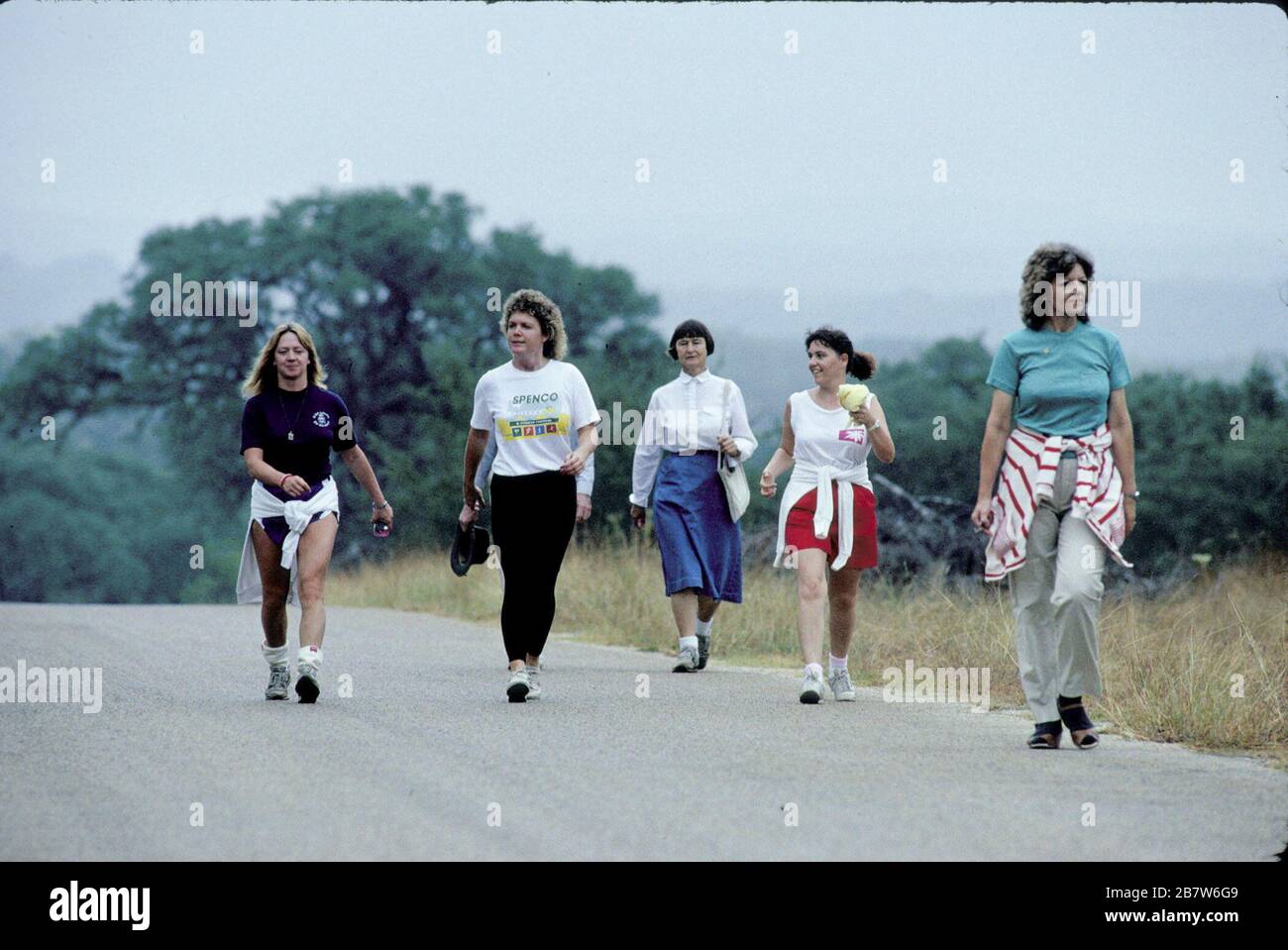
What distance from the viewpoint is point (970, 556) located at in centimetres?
2048

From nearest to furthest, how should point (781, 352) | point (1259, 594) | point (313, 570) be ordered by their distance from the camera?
point (313, 570), point (1259, 594), point (781, 352)

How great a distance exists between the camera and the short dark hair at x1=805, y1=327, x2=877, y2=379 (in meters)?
→ 11.0

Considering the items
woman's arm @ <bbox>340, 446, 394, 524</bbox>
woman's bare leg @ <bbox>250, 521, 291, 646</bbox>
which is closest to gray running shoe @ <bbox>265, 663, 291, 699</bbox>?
woman's bare leg @ <bbox>250, 521, 291, 646</bbox>

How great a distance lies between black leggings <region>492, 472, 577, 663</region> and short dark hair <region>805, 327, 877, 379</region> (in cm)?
163

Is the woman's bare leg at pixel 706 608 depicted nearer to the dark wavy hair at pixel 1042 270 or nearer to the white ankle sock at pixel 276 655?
the white ankle sock at pixel 276 655

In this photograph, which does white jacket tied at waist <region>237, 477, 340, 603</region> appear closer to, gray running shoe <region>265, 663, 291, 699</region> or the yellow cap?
gray running shoe <region>265, 663, 291, 699</region>

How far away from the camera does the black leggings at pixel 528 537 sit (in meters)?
10.7

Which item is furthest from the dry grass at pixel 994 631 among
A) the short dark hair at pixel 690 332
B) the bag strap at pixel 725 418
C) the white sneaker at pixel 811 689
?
the short dark hair at pixel 690 332

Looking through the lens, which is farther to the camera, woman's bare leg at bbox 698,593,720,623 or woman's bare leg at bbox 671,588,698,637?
woman's bare leg at bbox 698,593,720,623

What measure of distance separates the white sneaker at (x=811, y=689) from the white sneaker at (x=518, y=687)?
1.49m

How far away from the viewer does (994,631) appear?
39.8 feet
